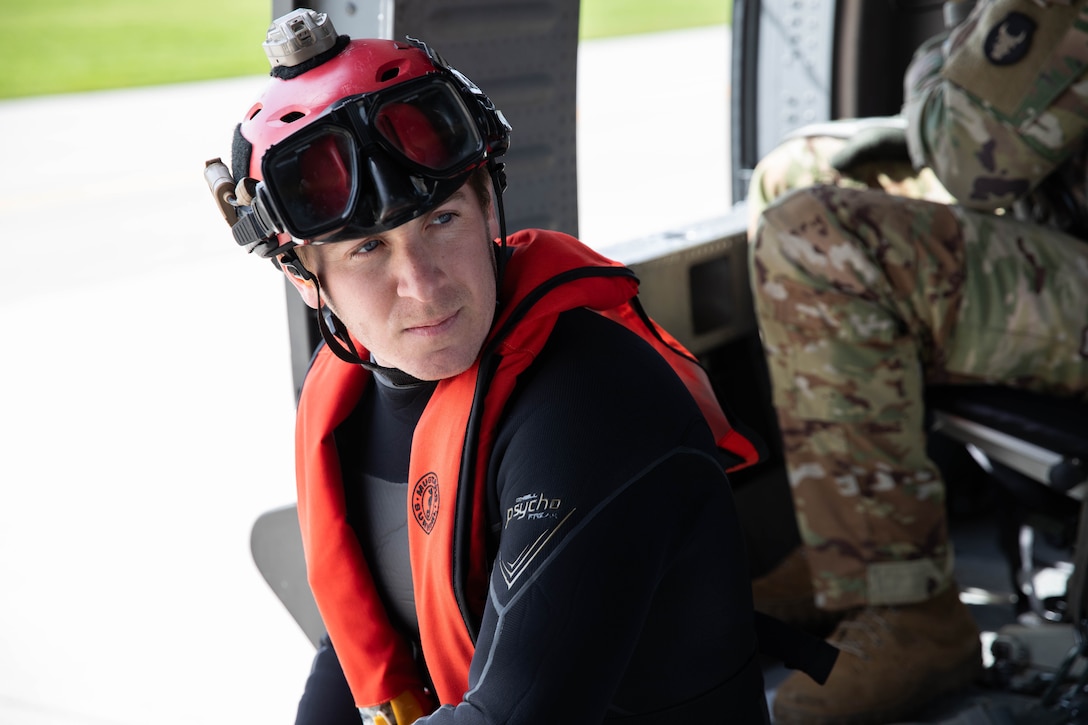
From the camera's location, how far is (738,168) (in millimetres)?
3783

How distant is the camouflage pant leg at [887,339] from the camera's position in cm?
221

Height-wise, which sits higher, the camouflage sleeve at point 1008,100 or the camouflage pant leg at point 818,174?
the camouflage sleeve at point 1008,100

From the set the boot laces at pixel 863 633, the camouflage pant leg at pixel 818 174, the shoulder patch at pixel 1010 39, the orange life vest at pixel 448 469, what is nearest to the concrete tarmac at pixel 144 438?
the orange life vest at pixel 448 469

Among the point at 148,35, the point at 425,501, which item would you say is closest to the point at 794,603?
the point at 425,501

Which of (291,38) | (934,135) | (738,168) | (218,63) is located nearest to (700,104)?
(218,63)

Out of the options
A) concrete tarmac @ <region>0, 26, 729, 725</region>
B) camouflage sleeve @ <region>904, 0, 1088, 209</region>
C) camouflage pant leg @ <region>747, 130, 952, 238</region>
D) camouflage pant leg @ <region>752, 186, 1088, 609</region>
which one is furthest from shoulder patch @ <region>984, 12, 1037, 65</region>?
concrete tarmac @ <region>0, 26, 729, 725</region>

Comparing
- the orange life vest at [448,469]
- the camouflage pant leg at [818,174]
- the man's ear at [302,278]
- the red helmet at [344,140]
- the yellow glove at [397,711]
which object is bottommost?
the yellow glove at [397,711]

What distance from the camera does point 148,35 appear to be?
25812 millimetres

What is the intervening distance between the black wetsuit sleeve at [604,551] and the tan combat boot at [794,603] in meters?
1.46

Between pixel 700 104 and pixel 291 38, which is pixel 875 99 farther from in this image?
pixel 700 104

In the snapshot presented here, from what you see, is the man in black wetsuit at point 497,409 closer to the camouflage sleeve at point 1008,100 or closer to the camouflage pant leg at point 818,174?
the camouflage sleeve at point 1008,100

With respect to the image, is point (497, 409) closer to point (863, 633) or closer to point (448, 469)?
point (448, 469)

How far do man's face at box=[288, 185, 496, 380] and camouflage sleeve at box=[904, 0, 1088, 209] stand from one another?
142 cm

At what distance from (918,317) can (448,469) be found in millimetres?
1417
